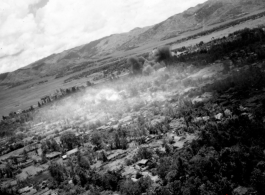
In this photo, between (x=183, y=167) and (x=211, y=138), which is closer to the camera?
(x=183, y=167)

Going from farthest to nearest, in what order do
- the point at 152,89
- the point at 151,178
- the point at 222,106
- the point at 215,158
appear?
the point at 152,89
the point at 222,106
the point at 151,178
the point at 215,158

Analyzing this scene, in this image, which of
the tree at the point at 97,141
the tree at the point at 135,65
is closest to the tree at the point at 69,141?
the tree at the point at 97,141

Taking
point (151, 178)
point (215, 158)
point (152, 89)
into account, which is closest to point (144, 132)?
point (151, 178)

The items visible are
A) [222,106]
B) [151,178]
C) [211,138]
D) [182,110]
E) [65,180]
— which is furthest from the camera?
[182,110]

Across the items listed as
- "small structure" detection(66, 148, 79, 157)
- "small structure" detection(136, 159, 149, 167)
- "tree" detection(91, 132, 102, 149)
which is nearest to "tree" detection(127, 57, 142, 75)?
"tree" detection(91, 132, 102, 149)

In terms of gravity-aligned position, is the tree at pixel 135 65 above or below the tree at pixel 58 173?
above

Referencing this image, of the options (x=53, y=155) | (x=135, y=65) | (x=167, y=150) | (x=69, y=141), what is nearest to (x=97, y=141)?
(x=69, y=141)

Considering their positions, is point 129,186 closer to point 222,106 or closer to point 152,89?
point 222,106

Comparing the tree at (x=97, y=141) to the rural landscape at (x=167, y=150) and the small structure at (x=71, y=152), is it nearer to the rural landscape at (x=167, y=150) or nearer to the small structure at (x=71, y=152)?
the rural landscape at (x=167, y=150)

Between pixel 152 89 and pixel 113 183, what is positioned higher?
pixel 152 89

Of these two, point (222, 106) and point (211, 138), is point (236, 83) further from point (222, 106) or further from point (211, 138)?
point (211, 138)

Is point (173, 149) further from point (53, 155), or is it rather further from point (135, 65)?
point (135, 65)
